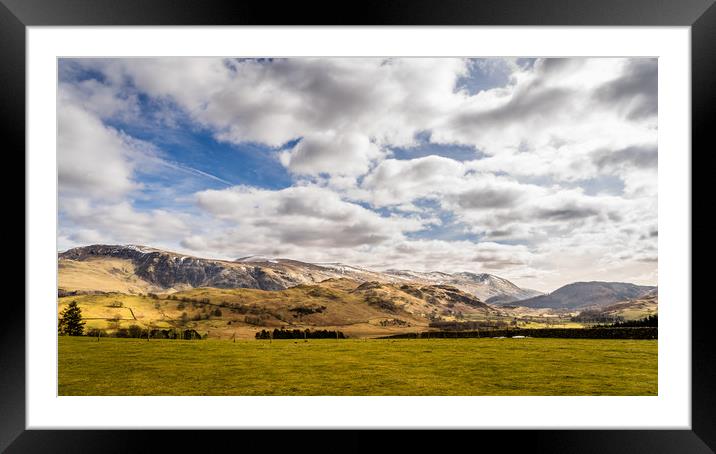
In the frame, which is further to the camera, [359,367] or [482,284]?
[482,284]

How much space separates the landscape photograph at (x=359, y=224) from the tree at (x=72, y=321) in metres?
0.07

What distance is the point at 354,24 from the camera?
1.94 meters

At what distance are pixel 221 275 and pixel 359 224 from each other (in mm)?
4876

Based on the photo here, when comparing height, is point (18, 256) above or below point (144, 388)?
above

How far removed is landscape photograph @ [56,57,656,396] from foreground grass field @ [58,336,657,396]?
0.06 metres

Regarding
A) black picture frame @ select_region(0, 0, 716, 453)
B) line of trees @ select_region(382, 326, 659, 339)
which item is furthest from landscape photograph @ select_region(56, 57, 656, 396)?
black picture frame @ select_region(0, 0, 716, 453)

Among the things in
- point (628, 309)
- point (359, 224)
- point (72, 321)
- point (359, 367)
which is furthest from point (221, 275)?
point (628, 309)

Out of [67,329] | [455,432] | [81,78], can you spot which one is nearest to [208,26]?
[455,432]

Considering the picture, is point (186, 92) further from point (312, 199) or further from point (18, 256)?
point (18, 256)

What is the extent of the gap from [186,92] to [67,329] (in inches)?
246

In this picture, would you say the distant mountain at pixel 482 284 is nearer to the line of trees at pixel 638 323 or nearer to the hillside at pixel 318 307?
the hillside at pixel 318 307

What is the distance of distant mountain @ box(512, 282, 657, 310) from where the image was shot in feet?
36.5

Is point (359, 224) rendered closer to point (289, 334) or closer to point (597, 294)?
point (289, 334)

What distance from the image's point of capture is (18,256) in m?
1.97
